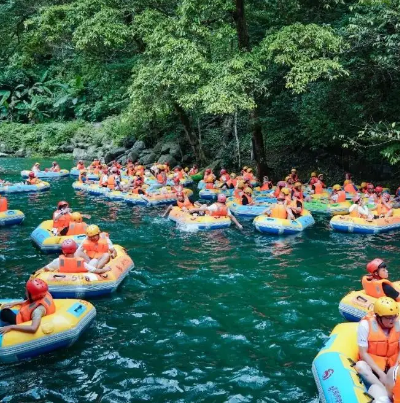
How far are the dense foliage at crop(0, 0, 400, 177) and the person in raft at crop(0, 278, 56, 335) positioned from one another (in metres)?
8.93

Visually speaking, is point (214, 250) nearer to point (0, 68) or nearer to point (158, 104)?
point (158, 104)

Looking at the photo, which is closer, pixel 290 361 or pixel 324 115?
pixel 290 361

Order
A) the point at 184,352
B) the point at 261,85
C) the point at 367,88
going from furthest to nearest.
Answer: the point at 367,88
the point at 261,85
the point at 184,352

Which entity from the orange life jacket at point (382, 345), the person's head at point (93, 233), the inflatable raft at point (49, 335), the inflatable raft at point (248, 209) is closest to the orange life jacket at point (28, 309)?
the inflatable raft at point (49, 335)

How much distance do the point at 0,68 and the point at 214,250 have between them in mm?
38891

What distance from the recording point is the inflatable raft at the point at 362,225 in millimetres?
13586

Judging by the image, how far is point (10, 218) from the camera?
14.7 m

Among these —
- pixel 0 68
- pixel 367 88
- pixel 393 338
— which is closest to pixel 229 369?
pixel 393 338

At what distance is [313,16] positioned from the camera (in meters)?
19.2

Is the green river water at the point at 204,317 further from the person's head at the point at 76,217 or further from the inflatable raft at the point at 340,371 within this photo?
the person's head at the point at 76,217

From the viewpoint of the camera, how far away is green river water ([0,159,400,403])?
6.25 meters

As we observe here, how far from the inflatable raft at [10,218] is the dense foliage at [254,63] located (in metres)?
6.43

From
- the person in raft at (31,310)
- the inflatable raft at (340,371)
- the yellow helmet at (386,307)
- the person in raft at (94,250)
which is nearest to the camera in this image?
the inflatable raft at (340,371)

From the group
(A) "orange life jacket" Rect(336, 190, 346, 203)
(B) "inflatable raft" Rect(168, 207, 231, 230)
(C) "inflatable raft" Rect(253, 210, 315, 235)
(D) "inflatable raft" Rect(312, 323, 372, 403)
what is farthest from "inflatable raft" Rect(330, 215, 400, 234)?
(D) "inflatable raft" Rect(312, 323, 372, 403)
